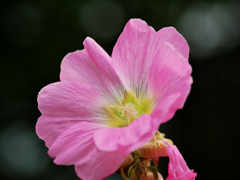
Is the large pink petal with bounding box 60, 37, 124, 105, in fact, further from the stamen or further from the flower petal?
the flower petal

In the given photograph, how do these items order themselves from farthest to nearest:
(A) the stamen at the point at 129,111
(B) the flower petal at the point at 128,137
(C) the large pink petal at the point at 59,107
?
(A) the stamen at the point at 129,111, (C) the large pink petal at the point at 59,107, (B) the flower petal at the point at 128,137

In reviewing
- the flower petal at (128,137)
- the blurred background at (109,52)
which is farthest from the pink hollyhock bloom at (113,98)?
the blurred background at (109,52)

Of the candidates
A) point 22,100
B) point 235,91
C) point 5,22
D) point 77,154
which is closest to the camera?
point 77,154

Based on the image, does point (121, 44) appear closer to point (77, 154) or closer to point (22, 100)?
point (77, 154)

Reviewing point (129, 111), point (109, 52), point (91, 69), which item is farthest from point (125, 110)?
point (109, 52)

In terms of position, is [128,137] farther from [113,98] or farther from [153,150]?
[113,98]

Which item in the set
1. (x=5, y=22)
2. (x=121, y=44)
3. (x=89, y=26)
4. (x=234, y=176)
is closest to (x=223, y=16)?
(x=89, y=26)

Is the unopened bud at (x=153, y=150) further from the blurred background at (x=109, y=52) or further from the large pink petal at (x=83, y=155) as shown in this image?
the blurred background at (x=109, y=52)
